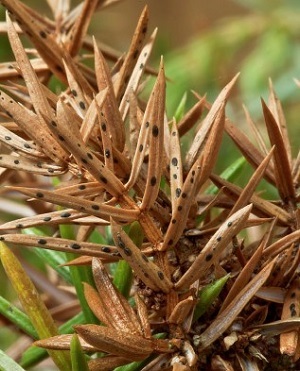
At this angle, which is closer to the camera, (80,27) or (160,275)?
(160,275)

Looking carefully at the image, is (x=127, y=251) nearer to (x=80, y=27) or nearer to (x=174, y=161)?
(x=174, y=161)

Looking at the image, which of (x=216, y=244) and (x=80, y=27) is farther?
(x=80, y=27)

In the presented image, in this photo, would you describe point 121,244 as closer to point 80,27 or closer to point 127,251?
point 127,251

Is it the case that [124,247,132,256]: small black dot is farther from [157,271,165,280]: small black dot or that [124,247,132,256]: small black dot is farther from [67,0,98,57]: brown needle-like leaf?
[67,0,98,57]: brown needle-like leaf

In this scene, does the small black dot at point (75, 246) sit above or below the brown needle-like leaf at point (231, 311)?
above

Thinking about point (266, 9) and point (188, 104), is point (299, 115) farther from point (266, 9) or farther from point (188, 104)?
point (266, 9)

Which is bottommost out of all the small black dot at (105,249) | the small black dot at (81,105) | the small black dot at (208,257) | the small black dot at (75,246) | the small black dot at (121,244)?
the small black dot at (208,257)

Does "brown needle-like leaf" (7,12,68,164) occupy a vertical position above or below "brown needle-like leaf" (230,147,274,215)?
above

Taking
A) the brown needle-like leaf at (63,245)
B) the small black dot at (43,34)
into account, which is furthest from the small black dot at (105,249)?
the small black dot at (43,34)

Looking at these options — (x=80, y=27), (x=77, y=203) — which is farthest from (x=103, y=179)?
(x=80, y=27)

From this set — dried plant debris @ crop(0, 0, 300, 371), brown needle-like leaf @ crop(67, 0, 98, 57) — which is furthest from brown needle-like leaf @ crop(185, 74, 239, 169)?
brown needle-like leaf @ crop(67, 0, 98, 57)

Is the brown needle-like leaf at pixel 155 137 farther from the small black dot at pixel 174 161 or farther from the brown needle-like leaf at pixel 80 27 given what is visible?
the brown needle-like leaf at pixel 80 27

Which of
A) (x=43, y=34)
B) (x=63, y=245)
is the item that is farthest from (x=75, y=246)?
(x=43, y=34)
